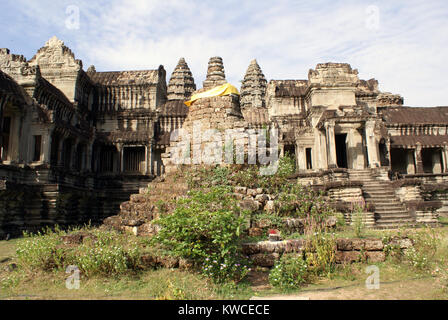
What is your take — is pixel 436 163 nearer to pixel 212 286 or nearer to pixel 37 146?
pixel 212 286

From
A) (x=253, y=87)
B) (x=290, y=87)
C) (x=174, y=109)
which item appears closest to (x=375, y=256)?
(x=290, y=87)

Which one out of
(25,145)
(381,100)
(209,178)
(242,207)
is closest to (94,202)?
(25,145)

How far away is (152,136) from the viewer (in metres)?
26.6

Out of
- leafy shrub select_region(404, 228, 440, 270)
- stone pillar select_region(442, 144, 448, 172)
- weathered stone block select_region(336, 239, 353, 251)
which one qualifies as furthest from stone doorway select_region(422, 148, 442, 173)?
weathered stone block select_region(336, 239, 353, 251)

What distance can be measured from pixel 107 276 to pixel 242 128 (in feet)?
24.0

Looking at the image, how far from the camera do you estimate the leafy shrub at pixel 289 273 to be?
19.6ft

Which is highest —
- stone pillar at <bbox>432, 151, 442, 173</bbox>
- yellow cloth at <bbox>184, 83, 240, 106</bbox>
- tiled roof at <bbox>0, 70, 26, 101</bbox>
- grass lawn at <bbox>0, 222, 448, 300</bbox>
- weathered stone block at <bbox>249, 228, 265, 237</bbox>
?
tiled roof at <bbox>0, 70, 26, 101</bbox>

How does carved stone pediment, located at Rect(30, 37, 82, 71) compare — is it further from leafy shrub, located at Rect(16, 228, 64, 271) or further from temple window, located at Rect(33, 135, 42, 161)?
leafy shrub, located at Rect(16, 228, 64, 271)

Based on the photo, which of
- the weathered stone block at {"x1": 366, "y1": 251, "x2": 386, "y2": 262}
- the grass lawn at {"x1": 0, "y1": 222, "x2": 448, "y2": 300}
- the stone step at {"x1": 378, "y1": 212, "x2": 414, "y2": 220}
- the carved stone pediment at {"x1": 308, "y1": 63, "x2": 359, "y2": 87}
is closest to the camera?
the grass lawn at {"x1": 0, "y1": 222, "x2": 448, "y2": 300}

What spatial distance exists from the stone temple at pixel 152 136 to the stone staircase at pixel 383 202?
0.19 ft

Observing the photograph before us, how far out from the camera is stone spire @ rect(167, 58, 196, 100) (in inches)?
1698

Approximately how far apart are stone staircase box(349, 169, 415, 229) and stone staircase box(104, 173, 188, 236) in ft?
30.0

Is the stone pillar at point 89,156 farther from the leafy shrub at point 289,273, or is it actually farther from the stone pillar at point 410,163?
the stone pillar at point 410,163
